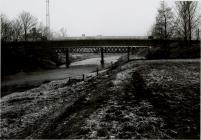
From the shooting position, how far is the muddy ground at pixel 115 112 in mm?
13852

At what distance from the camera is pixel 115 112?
645 inches

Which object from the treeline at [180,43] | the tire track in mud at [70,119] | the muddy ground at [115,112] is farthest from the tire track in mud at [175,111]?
the treeline at [180,43]

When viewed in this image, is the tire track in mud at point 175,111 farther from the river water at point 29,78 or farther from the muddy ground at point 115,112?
the river water at point 29,78

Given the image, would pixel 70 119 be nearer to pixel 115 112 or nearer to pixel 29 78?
pixel 115 112

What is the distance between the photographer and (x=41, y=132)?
1558 cm

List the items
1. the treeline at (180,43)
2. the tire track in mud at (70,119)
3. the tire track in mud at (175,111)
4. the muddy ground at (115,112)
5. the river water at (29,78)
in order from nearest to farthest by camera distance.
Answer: the tire track in mud at (175,111), the muddy ground at (115,112), the tire track in mud at (70,119), the river water at (29,78), the treeline at (180,43)

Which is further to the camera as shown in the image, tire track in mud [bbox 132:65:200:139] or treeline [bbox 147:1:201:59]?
treeline [bbox 147:1:201:59]

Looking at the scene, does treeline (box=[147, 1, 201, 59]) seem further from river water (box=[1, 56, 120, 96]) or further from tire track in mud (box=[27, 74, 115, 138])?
tire track in mud (box=[27, 74, 115, 138])

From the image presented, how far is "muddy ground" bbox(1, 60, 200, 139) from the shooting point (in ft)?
45.4

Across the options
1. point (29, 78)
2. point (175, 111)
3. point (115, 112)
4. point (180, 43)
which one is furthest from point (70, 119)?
point (180, 43)

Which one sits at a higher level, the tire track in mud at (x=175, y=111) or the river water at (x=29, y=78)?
the tire track in mud at (x=175, y=111)

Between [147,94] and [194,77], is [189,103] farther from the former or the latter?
[194,77]

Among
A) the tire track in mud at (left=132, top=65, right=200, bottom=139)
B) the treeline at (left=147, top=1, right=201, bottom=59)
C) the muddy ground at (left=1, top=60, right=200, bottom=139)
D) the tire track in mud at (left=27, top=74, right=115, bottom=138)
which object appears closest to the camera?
the tire track in mud at (left=132, top=65, right=200, bottom=139)

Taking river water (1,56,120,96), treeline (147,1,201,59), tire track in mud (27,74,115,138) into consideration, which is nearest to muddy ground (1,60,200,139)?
tire track in mud (27,74,115,138)
